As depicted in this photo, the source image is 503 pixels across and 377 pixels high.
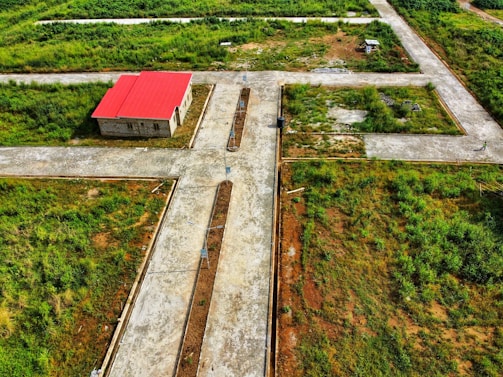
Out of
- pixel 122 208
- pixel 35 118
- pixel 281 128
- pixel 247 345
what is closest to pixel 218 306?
pixel 247 345

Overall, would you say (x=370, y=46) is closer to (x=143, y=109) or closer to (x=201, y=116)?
(x=201, y=116)

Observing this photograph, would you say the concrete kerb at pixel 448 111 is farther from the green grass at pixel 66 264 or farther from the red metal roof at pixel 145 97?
the green grass at pixel 66 264

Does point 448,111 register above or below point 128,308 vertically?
above

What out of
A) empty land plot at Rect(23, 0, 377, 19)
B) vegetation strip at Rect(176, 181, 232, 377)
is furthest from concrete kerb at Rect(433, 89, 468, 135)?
empty land plot at Rect(23, 0, 377, 19)

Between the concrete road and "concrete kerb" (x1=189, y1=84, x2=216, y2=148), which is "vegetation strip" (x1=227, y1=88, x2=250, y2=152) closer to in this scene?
the concrete road

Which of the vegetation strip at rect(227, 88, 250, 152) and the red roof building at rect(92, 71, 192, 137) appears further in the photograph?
the red roof building at rect(92, 71, 192, 137)

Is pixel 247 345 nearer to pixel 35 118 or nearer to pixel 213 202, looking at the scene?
pixel 213 202

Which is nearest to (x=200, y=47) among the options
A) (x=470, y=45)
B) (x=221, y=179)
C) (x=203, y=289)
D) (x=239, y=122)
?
(x=239, y=122)
